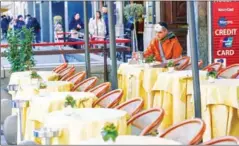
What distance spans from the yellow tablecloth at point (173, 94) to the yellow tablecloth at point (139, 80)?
2.44ft

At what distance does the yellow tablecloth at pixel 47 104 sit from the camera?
748cm

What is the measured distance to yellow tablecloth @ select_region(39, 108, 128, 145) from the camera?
19.2 ft

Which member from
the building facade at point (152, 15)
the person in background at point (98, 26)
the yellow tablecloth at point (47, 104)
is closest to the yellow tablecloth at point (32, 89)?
the yellow tablecloth at point (47, 104)

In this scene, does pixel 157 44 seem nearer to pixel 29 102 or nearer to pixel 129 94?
pixel 129 94

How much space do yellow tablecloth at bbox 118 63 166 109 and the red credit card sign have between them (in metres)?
2.12

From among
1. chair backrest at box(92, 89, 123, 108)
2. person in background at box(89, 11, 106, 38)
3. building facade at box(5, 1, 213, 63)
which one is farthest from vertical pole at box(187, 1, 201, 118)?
person in background at box(89, 11, 106, 38)

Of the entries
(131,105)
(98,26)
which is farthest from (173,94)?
(98,26)

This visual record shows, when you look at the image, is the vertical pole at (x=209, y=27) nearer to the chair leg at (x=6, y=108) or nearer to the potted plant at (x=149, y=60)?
the potted plant at (x=149, y=60)

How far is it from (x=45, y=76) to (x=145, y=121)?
506 centimetres

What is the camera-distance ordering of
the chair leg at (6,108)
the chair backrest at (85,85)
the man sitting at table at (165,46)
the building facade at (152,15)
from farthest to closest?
the building facade at (152,15) → the man sitting at table at (165,46) → the chair backrest at (85,85) → the chair leg at (6,108)

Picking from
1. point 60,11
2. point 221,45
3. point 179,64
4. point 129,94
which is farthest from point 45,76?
point 60,11

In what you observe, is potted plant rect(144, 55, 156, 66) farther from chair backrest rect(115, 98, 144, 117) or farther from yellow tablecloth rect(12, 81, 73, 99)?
chair backrest rect(115, 98, 144, 117)

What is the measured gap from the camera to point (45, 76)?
11430mm

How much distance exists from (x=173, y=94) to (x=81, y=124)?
368 centimetres
